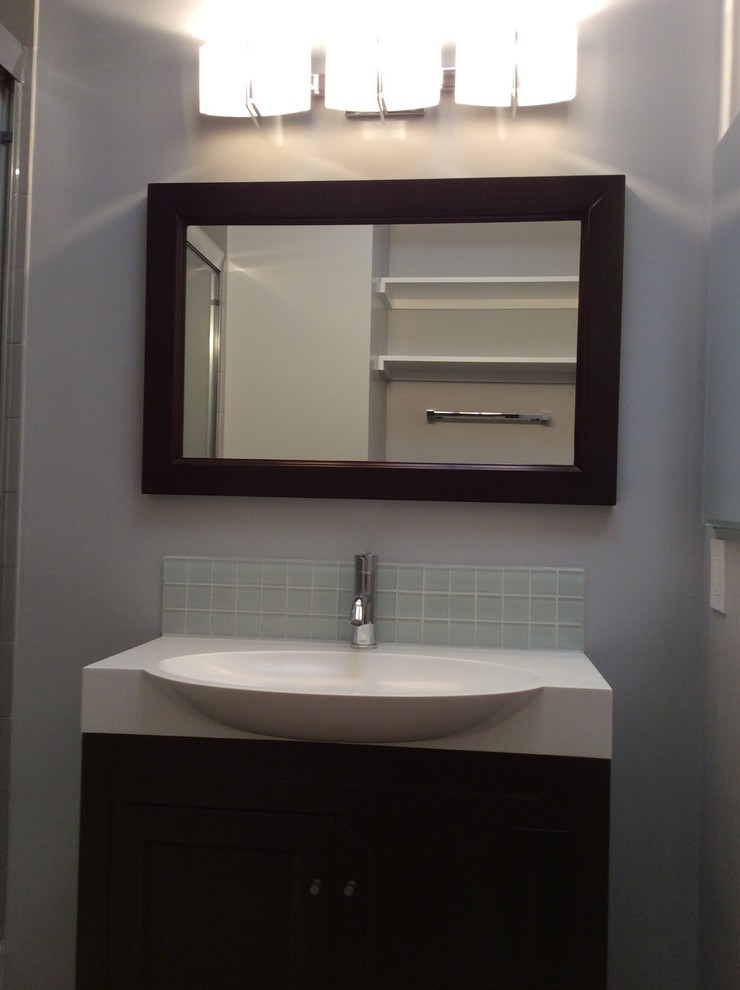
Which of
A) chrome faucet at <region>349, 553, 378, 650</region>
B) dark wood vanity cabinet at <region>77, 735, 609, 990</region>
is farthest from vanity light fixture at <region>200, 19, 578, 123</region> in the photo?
dark wood vanity cabinet at <region>77, 735, 609, 990</region>

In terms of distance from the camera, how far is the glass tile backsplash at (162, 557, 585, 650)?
1.72 meters

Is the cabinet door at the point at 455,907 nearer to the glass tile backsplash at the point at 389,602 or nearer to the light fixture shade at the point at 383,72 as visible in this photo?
the glass tile backsplash at the point at 389,602

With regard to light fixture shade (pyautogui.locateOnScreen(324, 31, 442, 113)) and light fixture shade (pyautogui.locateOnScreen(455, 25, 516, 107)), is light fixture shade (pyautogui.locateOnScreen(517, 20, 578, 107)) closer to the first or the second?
light fixture shade (pyautogui.locateOnScreen(455, 25, 516, 107))


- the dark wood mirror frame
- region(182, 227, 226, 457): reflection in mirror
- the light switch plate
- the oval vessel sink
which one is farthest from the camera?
region(182, 227, 226, 457): reflection in mirror

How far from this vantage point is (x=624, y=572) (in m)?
1.71

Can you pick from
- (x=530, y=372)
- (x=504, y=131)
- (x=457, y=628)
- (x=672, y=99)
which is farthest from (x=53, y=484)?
(x=672, y=99)

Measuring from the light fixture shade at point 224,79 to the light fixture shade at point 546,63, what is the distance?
21.3 inches

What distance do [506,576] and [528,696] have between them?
0.43 m

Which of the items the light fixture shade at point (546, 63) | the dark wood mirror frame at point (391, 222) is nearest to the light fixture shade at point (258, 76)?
the dark wood mirror frame at point (391, 222)

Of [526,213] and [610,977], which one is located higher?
[526,213]

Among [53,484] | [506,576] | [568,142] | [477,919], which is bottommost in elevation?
[477,919]

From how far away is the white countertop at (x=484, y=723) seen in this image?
1343 millimetres

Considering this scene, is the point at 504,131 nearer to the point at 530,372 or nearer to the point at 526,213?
the point at 526,213

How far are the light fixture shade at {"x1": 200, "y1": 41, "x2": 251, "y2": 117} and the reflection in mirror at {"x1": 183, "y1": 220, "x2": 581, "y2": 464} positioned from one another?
23 centimetres
